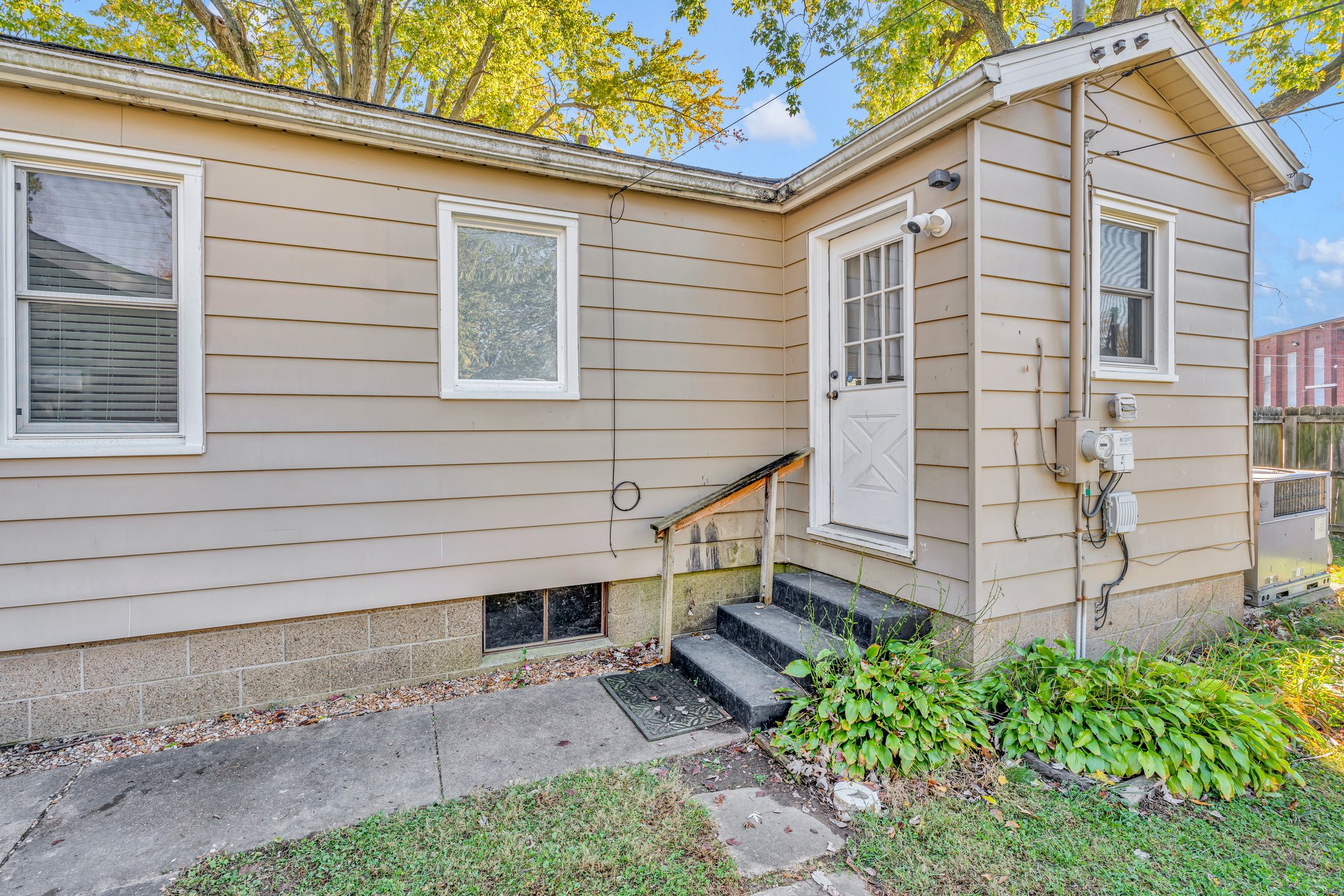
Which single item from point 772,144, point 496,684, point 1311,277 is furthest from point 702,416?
point 1311,277

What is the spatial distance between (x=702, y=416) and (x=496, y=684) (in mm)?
2118

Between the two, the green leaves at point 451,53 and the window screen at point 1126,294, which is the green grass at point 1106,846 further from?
the green leaves at point 451,53

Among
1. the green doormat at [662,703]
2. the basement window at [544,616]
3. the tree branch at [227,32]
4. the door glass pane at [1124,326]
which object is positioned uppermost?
the tree branch at [227,32]

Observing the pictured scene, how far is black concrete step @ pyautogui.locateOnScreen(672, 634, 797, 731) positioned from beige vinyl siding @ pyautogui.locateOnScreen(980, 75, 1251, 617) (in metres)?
1.24

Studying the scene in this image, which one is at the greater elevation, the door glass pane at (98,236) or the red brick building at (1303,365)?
the red brick building at (1303,365)

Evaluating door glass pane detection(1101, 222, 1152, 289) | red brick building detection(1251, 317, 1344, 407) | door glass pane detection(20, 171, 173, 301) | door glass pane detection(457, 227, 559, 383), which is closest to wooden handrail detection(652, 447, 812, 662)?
door glass pane detection(457, 227, 559, 383)

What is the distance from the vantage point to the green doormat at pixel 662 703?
298 cm

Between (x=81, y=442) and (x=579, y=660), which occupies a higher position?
(x=81, y=442)

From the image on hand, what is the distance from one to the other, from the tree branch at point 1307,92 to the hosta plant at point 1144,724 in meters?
7.44

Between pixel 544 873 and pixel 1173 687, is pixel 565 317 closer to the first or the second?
pixel 544 873

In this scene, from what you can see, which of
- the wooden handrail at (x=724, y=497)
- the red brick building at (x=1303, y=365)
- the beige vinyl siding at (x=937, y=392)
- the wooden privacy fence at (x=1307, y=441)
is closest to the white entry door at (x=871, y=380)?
the beige vinyl siding at (x=937, y=392)

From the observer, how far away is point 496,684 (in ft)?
11.6

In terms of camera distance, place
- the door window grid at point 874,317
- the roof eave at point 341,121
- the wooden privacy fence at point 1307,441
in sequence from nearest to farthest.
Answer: the roof eave at point 341,121
the door window grid at point 874,317
the wooden privacy fence at point 1307,441

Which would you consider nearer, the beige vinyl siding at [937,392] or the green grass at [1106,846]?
the green grass at [1106,846]
